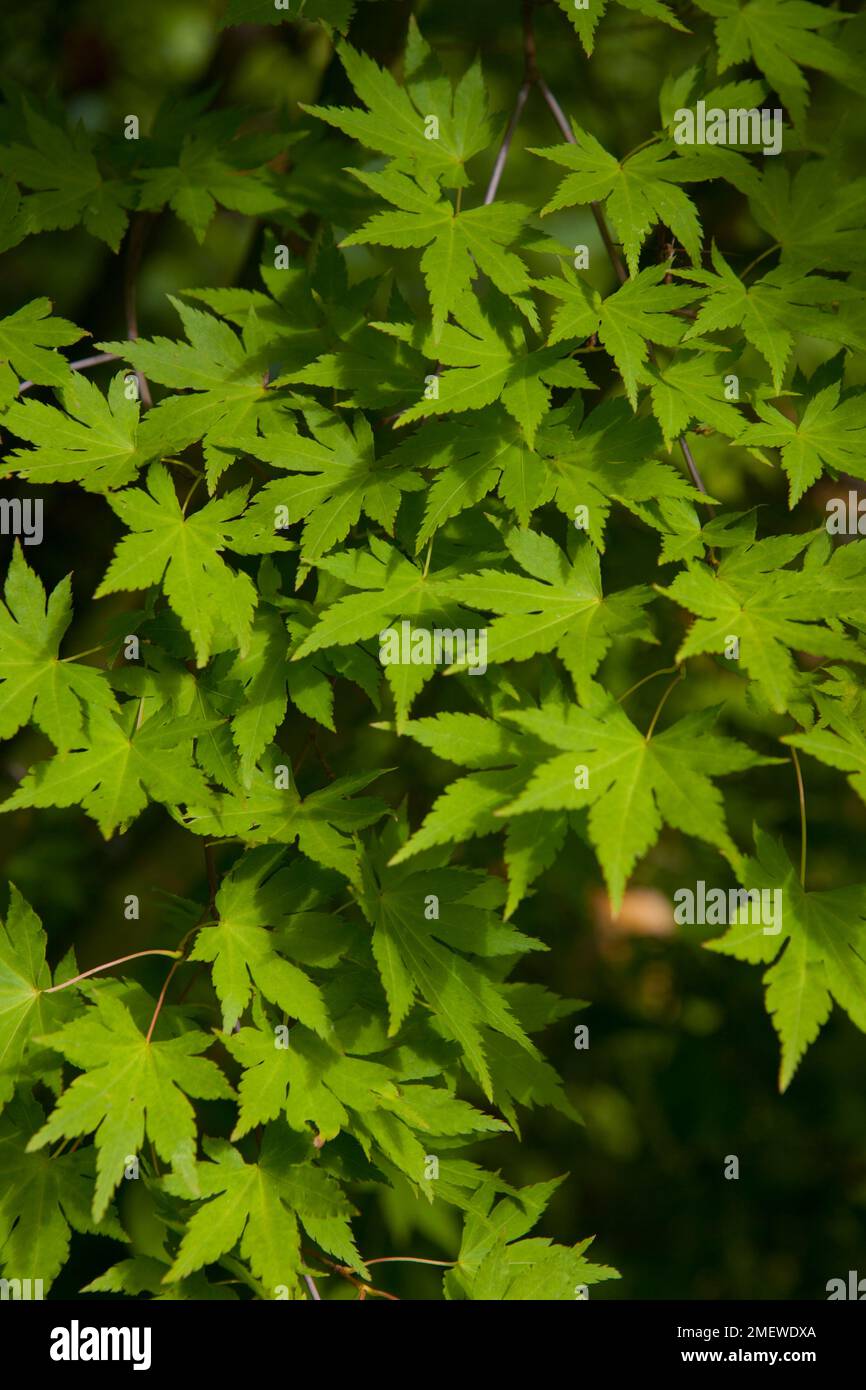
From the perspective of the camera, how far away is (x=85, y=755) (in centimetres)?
151

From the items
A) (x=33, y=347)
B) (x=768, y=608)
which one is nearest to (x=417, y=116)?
(x=33, y=347)

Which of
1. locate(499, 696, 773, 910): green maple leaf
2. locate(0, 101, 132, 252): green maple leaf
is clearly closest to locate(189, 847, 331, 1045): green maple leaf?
locate(499, 696, 773, 910): green maple leaf

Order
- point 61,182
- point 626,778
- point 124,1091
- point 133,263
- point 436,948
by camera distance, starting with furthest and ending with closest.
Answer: point 133,263 → point 61,182 → point 436,948 → point 124,1091 → point 626,778

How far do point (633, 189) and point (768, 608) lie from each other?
616 mm

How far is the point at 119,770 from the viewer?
1.52m

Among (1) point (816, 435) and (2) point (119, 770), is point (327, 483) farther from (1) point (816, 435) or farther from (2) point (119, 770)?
(1) point (816, 435)

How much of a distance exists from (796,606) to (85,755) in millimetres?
965

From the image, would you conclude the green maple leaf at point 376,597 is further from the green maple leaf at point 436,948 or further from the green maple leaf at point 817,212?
the green maple leaf at point 817,212

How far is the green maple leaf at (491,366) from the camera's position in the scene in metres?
1.44

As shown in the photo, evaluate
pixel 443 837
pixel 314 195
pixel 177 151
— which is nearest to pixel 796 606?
pixel 443 837

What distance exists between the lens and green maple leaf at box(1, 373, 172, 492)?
5.06 feet

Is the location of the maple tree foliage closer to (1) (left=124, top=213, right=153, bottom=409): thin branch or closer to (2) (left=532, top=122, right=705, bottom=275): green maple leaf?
(2) (left=532, top=122, right=705, bottom=275): green maple leaf

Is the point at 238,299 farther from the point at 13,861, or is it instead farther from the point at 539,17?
the point at 13,861

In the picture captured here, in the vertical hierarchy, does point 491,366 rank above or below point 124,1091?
above
